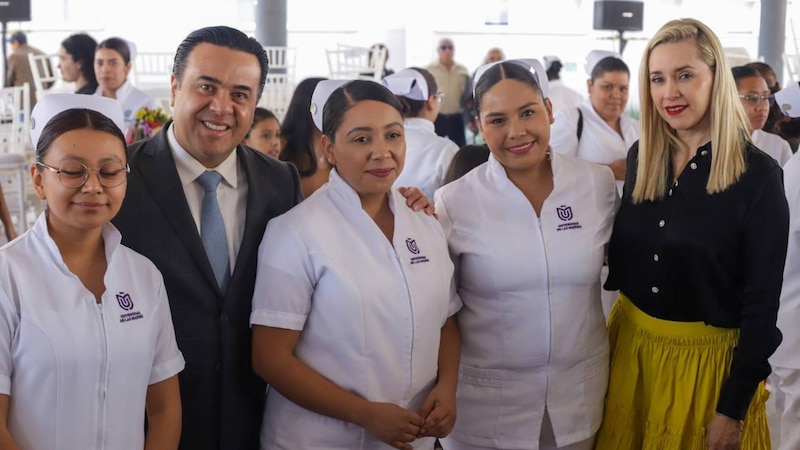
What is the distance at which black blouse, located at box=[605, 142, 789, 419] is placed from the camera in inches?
80.2

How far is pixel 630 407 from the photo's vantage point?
2.27 meters

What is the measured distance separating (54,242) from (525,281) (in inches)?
42.2

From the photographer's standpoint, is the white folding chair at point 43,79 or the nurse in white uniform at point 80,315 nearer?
the nurse in white uniform at point 80,315

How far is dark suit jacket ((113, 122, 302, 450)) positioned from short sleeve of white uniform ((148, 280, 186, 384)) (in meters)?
0.09

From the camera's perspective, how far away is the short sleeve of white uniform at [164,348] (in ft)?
5.82

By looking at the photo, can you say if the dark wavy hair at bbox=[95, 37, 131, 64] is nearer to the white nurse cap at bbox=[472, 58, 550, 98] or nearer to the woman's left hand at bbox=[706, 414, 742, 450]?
the white nurse cap at bbox=[472, 58, 550, 98]

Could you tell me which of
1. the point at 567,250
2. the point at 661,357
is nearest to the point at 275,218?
the point at 567,250

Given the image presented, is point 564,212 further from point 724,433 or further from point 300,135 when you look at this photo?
point 300,135

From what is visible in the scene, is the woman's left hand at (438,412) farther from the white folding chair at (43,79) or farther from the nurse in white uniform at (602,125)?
the white folding chair at (43,79)

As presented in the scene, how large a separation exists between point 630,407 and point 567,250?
0.46m

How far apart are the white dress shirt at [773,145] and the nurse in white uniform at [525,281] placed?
233 cm

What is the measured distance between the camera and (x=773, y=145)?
428cm

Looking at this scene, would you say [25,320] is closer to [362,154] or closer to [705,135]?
[362,154]

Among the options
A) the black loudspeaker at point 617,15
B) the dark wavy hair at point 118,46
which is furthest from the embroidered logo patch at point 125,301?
the black loudspeaker at point 617,15
